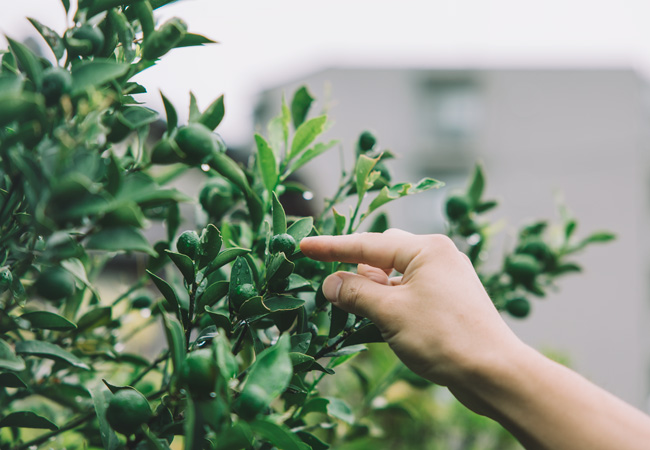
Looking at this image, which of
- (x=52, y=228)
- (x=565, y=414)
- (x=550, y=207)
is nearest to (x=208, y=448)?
(x=52, y=228)

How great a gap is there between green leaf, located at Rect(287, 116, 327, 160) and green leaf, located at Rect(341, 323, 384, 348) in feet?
0.85

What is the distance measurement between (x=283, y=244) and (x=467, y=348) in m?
0.23

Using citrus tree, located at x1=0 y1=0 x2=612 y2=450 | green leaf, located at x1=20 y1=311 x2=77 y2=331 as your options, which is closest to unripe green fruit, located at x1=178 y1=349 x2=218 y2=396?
citrus tree, located at x1=0 y1=0 x2=612 y2=450

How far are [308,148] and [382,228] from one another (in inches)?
6.2

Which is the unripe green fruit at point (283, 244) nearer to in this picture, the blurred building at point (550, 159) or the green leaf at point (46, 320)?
the green leaf at point (46, 320)

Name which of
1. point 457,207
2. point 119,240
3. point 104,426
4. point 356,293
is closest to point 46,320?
point 104,426

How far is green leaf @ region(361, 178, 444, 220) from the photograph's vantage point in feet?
2.13

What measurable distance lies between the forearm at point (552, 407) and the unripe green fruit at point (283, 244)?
239 mm

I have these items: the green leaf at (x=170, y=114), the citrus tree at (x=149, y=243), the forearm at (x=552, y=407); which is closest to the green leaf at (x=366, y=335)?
the citrus tree at (x=149, y=243)

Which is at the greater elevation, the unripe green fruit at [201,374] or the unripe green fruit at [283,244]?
the unripe green fruit at [283,244]

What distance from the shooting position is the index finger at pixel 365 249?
634mm

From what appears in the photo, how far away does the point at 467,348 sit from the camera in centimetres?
59

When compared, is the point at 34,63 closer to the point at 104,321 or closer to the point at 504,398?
the point at 104,321

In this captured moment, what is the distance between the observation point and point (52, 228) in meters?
0.41
